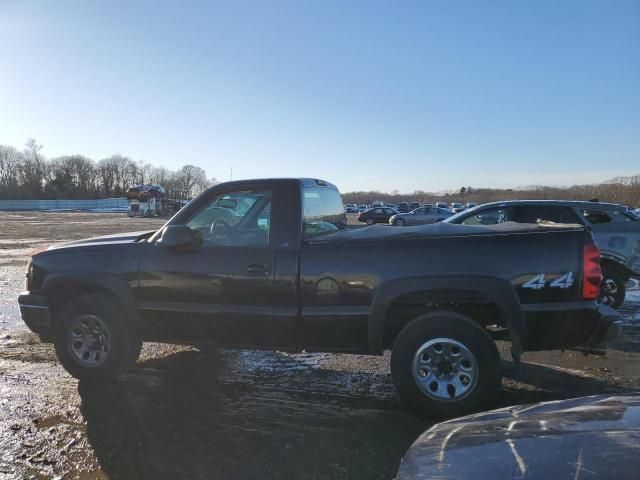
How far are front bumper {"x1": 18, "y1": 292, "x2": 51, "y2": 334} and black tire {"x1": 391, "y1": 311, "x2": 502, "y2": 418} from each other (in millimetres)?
3474

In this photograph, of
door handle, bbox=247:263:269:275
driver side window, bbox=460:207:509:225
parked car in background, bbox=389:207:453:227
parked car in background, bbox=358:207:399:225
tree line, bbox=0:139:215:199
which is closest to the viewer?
door handle, bbox=247:263:269:275

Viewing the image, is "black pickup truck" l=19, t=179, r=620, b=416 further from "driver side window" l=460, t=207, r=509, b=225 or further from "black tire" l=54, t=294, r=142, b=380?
"driver side window" l=460, t=207, r=509, b=225

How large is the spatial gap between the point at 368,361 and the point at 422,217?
1048 inches

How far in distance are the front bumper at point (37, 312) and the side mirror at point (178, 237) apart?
1.53 meters

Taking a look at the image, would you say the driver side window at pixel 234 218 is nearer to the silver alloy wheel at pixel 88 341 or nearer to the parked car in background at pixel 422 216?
the silver alloy wheel at pixel 88 341

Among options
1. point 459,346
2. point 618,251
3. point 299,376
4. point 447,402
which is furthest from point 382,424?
point 618,251

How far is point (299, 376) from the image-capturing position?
488cm

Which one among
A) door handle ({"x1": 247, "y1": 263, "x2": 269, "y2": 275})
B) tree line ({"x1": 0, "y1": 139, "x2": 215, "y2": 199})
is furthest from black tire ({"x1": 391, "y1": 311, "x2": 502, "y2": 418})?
tree line ({"x1": 0, "y1": 139, "x2": 215, "y2": 199})

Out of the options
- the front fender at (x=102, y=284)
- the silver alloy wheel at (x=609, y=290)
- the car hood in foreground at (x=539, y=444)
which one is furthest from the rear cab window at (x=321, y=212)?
the silver alloy wheel at (x=609, y=290)

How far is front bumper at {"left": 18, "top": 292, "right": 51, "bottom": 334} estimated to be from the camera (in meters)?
4.66

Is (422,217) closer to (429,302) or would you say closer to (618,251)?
(618,251)

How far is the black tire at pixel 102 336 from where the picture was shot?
4.50 metres

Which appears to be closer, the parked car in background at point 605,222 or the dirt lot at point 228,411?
the dirt lot at point 228,411

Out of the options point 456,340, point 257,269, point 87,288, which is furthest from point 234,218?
point 456,340
